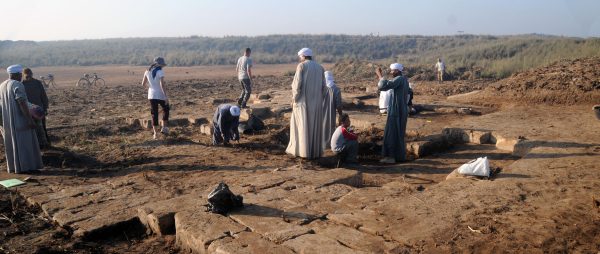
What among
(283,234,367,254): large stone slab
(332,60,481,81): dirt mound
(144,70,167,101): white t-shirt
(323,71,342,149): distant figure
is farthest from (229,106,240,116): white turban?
(332,60,481,81): dirt mound

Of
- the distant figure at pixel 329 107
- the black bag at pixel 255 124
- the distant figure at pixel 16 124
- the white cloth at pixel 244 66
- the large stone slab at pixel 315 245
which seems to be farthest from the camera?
the white cloth at pixel 244 66

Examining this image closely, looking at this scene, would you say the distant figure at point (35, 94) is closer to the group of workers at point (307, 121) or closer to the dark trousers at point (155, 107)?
the group of workers at point (307, 121)

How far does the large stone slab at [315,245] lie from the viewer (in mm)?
3695

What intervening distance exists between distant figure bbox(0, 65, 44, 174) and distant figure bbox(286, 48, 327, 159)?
383 cm

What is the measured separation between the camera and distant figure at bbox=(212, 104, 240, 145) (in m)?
8.12

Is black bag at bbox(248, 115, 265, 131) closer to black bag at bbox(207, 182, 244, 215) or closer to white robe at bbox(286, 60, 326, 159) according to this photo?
white robe at bbox(286, 60, 326, 159)

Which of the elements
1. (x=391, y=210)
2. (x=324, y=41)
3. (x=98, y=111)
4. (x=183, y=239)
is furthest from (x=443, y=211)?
(x=324, y=41)

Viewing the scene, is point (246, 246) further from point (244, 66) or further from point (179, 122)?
point (244, 66)

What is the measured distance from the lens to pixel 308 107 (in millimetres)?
7223

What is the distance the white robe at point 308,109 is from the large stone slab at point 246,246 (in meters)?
3.32

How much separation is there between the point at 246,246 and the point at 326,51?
61868 millimetres

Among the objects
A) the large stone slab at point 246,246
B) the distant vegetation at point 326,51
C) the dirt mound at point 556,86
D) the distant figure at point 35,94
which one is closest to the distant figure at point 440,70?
the distant vegetation at point 326,51

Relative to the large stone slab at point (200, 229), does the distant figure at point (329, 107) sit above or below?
above

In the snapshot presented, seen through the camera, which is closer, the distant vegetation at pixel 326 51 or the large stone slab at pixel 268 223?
the large stone slab at pixel 268 223
